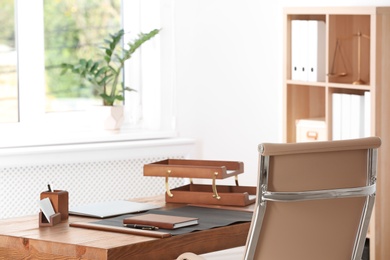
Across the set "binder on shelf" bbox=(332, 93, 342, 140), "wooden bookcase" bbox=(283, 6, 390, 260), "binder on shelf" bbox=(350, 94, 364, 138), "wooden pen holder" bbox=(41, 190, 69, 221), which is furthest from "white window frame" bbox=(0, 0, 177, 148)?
"wooden pen holder" bbox=(41, 190, 69, 221)

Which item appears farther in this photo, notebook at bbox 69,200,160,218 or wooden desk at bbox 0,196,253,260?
notebook at bbox 69,200,160,218

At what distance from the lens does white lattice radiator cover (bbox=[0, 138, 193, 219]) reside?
4477mm

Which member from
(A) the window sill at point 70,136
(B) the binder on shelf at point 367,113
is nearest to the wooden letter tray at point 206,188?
(B) the binder on shelf at point 367,113

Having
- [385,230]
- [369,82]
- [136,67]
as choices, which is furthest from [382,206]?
[136,67]

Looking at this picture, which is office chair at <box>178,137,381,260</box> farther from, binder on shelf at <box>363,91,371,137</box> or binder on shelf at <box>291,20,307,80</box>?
binder on shelf at <box>291,20,307,80</box>

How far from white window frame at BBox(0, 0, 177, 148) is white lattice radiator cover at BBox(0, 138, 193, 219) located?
10cm

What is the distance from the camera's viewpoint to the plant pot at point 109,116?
4.91 meters

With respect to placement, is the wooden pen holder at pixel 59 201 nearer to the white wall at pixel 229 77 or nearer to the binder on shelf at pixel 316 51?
the binder on shelf at pixel 316 51

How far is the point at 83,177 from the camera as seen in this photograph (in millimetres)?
4672

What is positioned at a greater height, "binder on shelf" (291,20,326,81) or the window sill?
"binder on shelf" (291,20,326,81)

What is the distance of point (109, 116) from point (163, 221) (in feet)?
6.70

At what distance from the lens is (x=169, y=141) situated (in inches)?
193

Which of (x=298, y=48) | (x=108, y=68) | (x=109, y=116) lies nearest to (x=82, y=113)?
(x=109, y=116)

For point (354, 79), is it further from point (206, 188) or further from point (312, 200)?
point (312, 200)
